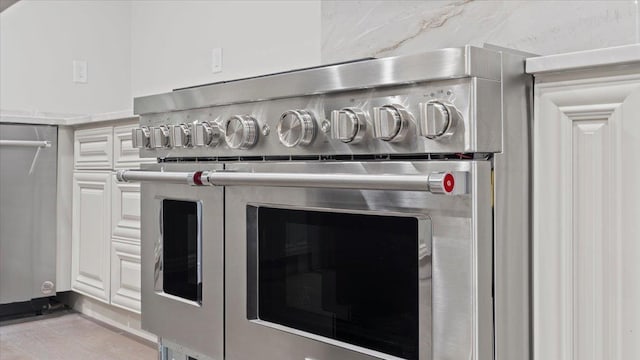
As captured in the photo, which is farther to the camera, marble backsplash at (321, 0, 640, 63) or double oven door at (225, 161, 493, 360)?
marble backsplash at (321, 0, 640, 63)

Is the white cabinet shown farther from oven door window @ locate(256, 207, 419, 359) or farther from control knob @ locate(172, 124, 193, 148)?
oven door window @ locate(256, 207, 419, 359)

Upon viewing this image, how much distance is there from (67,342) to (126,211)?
1.90ft

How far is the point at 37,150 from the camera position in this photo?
2826mm

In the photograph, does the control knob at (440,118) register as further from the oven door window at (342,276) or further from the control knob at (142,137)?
the control knob at (142,137)

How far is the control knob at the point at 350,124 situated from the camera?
3.44 ft

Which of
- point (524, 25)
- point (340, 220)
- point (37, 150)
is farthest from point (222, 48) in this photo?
point (340, 220)

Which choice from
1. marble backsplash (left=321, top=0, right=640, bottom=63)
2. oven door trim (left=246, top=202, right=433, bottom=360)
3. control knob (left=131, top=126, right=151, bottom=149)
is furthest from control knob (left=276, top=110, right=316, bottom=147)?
marble backsplash (left=321, top=0, right=640, bottom=63)

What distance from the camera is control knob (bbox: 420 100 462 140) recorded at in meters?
0.93

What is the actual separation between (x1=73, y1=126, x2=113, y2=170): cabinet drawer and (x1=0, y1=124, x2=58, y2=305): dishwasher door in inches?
4.9

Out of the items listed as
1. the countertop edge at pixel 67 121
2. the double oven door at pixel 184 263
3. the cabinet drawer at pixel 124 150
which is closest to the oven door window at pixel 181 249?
the double oven door at pixel 184 263

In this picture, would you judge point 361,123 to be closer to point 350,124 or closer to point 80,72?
point 350,124

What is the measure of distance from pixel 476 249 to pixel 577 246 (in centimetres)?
19

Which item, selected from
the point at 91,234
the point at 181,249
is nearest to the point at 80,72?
the point at 91,234

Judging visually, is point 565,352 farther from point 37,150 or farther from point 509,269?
point 37,150
